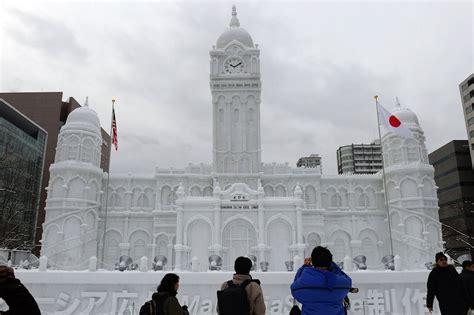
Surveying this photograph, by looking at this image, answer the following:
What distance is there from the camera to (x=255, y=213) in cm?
3828

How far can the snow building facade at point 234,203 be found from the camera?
37.8 m

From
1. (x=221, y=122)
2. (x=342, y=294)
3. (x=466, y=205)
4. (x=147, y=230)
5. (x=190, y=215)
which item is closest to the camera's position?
(x=342, y=294)

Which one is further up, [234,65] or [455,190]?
[234,65]

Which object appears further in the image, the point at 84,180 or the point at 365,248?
the point at 365,248

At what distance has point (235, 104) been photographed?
51719 mm

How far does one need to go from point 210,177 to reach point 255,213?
12.2 m

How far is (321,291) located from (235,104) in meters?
47.2

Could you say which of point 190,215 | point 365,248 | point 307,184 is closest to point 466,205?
point 365,248

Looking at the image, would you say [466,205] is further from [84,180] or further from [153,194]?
[84,180]

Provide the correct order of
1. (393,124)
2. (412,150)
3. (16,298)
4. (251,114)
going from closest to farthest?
(16,298) < (393,124) < (412,150) < (251,114)

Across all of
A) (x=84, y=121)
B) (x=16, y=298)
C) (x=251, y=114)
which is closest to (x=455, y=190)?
(x=251, y=114)

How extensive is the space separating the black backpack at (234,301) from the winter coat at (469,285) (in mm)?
5779

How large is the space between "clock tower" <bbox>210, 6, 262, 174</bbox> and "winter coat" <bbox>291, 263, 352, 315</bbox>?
143 ft

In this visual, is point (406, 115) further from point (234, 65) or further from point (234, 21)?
point (234, 21)
